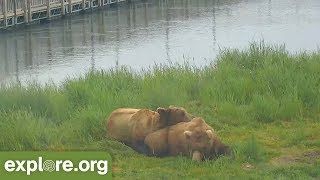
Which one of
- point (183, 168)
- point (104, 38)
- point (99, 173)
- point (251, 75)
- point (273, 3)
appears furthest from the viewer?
A: point (273, 3)

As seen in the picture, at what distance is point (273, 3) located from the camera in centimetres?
3516

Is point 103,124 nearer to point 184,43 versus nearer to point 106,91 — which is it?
point 106,91

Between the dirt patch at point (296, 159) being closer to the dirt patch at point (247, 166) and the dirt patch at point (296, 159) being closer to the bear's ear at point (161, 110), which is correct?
the dirt patch at point (247, 166)

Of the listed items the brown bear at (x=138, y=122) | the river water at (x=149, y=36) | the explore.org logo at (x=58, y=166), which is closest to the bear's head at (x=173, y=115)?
the brown bear at (x=138, y=122)

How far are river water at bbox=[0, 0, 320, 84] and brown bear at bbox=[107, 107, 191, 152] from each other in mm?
8425

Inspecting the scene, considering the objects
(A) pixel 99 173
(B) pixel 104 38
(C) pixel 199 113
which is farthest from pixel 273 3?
(A) pixel 99 173

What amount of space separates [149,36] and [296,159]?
63.1 feet

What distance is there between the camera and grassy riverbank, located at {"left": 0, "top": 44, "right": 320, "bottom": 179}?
219 inches

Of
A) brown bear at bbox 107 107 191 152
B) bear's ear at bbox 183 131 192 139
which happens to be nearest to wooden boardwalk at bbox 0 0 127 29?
brown bear at bbox 107 107 191 152

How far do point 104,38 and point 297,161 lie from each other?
20.3m

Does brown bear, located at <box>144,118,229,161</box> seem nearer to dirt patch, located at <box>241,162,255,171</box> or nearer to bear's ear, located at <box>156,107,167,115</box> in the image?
bear's ear, located at <box>156,107,167,115</box>

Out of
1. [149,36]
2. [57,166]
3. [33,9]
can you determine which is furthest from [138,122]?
[33,9]

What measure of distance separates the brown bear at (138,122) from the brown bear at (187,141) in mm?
94

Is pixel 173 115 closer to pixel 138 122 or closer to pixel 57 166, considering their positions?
pixel 138 122
